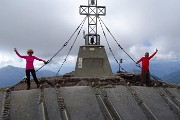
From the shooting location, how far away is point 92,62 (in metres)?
21.1

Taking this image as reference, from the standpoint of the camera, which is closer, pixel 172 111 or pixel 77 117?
pixel 77 117

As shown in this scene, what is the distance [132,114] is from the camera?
13.4 m

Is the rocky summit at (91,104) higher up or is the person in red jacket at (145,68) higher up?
the person in red jacket at (145,68)

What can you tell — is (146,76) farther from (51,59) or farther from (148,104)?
(51,59)

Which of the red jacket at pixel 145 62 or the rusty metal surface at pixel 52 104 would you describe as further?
the red jacket at pixel 145 62

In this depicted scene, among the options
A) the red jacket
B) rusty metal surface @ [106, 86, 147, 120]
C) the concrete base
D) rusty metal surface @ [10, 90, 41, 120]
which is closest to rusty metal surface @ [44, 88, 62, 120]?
rusty metal surface @ [10, 90, 41, 120]

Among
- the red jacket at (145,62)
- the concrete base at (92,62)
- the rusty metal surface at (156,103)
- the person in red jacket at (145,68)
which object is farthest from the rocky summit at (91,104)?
the concrete base at (92,62)

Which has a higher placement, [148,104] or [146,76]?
[146,76]

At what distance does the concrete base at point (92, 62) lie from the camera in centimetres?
2089

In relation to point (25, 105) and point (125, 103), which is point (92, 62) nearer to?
point (125, 103)

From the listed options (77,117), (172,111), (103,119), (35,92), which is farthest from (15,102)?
(172,111)

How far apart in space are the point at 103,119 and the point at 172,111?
12.6 feet

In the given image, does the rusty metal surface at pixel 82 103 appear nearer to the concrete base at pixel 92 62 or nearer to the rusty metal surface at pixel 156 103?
the rusty metal surface at pixel 156 103

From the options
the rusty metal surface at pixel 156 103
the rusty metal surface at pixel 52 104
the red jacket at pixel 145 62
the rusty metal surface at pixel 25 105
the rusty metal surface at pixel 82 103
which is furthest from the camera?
the red jacket at pixel 145 62
